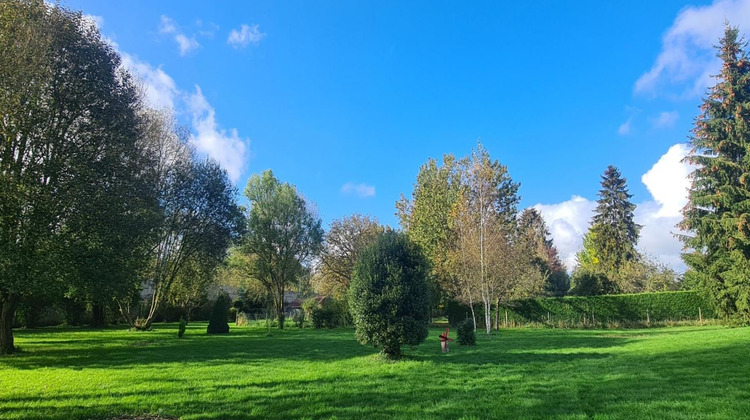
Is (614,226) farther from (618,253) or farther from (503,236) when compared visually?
(503,236)

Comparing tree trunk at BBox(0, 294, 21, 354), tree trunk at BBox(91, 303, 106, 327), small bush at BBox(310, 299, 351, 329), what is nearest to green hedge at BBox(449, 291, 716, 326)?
small bush at BBox(310, 299, 351, 329)

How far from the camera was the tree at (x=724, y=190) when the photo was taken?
77.0 ft

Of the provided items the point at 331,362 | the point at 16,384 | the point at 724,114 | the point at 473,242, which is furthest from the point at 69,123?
the point at 724,114

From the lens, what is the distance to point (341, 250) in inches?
1578

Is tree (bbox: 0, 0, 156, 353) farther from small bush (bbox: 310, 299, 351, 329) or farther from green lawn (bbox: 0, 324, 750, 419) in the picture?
small bush (bbox: 310, 299, 351, 329)

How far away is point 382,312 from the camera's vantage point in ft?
36.0

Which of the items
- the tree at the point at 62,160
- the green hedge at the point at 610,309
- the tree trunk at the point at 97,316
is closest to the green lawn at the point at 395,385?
the tree at the point at 62,160

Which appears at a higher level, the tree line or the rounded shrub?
the tree line

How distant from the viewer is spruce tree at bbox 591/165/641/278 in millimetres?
45062

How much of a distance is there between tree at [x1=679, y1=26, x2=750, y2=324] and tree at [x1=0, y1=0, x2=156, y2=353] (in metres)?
30.6

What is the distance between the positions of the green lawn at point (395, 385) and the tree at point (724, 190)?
15.0 metres

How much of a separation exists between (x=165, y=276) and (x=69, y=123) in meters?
14.2

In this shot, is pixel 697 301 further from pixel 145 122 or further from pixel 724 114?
pixel 145 122

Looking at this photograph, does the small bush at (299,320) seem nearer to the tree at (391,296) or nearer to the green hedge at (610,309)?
the green hedge at (610,309)
